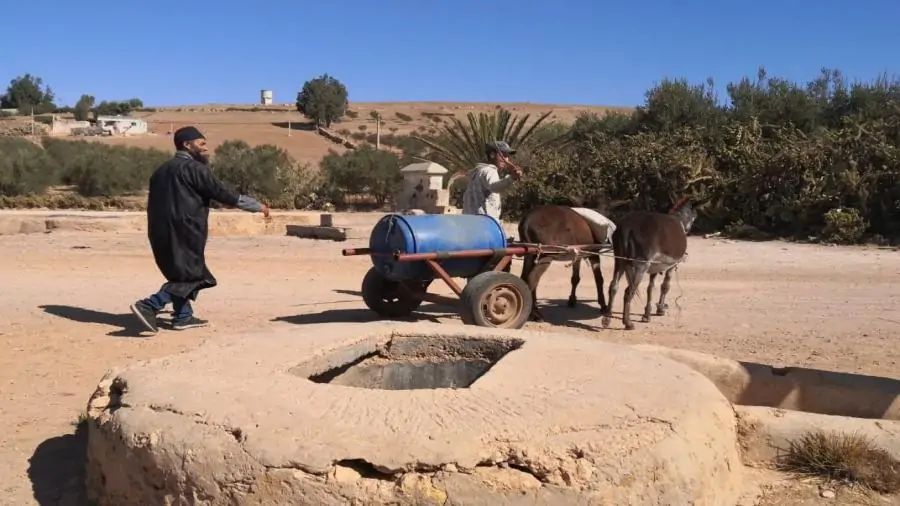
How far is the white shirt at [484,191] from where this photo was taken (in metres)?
8.27

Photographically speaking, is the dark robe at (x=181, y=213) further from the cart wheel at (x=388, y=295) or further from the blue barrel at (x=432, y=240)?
the cart wheel at (x=388, y=295)

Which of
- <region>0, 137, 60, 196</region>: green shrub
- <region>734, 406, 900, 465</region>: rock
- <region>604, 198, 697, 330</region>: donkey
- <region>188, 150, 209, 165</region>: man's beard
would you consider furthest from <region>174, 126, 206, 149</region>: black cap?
<region>0, 137, 60, 196</region>: green shrub

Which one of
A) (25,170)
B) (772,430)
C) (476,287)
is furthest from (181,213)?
(25,170)

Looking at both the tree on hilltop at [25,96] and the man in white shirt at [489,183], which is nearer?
the man in white shirt at [489,183]

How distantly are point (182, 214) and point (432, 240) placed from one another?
2.09m

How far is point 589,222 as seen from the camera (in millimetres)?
8820

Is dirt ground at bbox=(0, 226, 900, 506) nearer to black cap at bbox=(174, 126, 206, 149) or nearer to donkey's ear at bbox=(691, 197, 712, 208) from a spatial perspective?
black cap at bbox=(174, 126, 206, 149)

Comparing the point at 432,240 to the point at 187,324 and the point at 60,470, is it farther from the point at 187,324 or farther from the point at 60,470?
the point at 60,470

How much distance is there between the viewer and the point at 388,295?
8.11 meters

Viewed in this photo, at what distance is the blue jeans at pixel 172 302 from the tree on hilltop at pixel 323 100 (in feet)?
199

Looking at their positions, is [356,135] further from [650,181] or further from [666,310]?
[666,310]

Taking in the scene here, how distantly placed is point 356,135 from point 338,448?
59865mm

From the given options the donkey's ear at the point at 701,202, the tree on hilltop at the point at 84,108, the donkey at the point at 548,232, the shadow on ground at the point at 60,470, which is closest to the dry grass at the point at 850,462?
the shadow on ground at the point at 60,470

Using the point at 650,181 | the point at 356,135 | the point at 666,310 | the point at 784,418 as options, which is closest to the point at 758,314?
the point at 666,310
